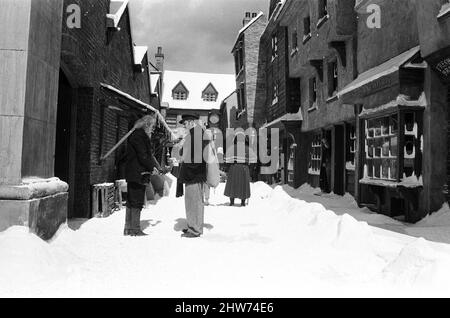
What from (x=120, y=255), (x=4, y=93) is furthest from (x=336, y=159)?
(x=4, y=93)

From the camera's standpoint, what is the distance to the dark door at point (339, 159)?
1259 cm

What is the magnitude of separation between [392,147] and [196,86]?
40191 mm

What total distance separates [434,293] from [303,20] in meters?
14.4

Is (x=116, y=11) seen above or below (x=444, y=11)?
above

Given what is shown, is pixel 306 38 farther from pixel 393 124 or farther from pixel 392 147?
pixel 392 147

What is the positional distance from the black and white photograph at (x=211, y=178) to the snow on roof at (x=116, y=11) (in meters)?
0.08

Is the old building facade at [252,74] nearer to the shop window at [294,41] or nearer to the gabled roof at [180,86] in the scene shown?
the shop window at [294,41]

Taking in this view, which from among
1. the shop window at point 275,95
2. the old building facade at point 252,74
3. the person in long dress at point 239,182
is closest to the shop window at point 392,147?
the person in long dress at point 239,182

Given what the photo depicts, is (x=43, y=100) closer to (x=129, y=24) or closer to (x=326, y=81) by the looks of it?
(x=129, y=24)

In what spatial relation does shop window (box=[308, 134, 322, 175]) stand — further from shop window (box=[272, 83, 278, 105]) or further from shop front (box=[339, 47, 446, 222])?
shop front (box=[339, 47, 446, 222])

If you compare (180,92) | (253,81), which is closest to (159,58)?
(180,92)

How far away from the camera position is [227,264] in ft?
13.6

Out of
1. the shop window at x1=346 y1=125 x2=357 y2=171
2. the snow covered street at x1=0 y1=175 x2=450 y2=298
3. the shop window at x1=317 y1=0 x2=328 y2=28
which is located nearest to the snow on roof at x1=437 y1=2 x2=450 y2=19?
the snow covered street at x1=0 y1=175 x2=450 y2=298

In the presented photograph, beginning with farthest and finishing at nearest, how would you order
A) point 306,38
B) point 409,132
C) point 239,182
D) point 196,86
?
point 196,86, point 306,38, point 239,182, point 409,132
